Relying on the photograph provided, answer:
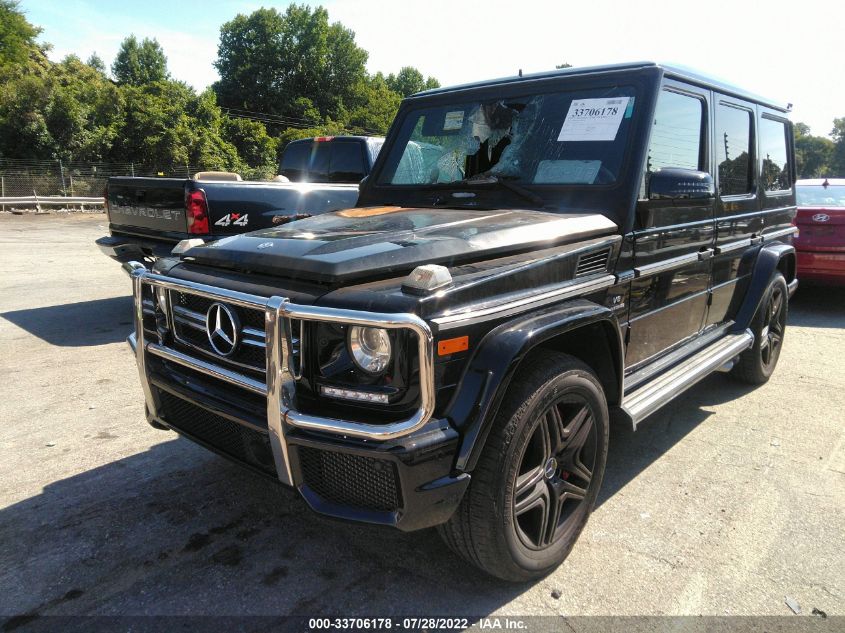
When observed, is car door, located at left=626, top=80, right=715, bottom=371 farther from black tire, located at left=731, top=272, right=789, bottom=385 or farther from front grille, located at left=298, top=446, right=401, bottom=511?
front grille, located at left=298, top=446, right=401, bottom=511

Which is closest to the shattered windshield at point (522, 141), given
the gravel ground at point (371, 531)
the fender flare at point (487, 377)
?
the fender flare at point (487, 377)

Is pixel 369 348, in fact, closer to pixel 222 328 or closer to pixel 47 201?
pixel 222 328

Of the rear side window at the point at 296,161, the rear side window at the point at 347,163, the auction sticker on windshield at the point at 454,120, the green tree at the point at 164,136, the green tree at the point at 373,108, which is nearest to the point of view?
the auction sticker on windshield at the point at 454,120

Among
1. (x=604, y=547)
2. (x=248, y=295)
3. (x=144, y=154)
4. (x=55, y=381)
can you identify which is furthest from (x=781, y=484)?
(x=144, y=154)

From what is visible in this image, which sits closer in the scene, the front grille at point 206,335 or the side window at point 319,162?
the front grille at point 206,335

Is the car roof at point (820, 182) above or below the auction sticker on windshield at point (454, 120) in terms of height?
below

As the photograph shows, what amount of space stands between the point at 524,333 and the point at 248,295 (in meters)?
1.01

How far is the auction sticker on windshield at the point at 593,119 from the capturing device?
3.26m

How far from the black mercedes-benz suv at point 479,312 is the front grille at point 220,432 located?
13 mm

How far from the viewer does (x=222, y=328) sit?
8.10 ft

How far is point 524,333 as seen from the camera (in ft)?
7.47

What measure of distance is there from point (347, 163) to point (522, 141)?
538 cm

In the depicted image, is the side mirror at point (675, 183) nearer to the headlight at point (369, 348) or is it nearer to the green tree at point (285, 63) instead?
the headlight at point (369, 348)

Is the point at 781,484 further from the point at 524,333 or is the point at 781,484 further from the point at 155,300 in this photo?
the point at 155,300
